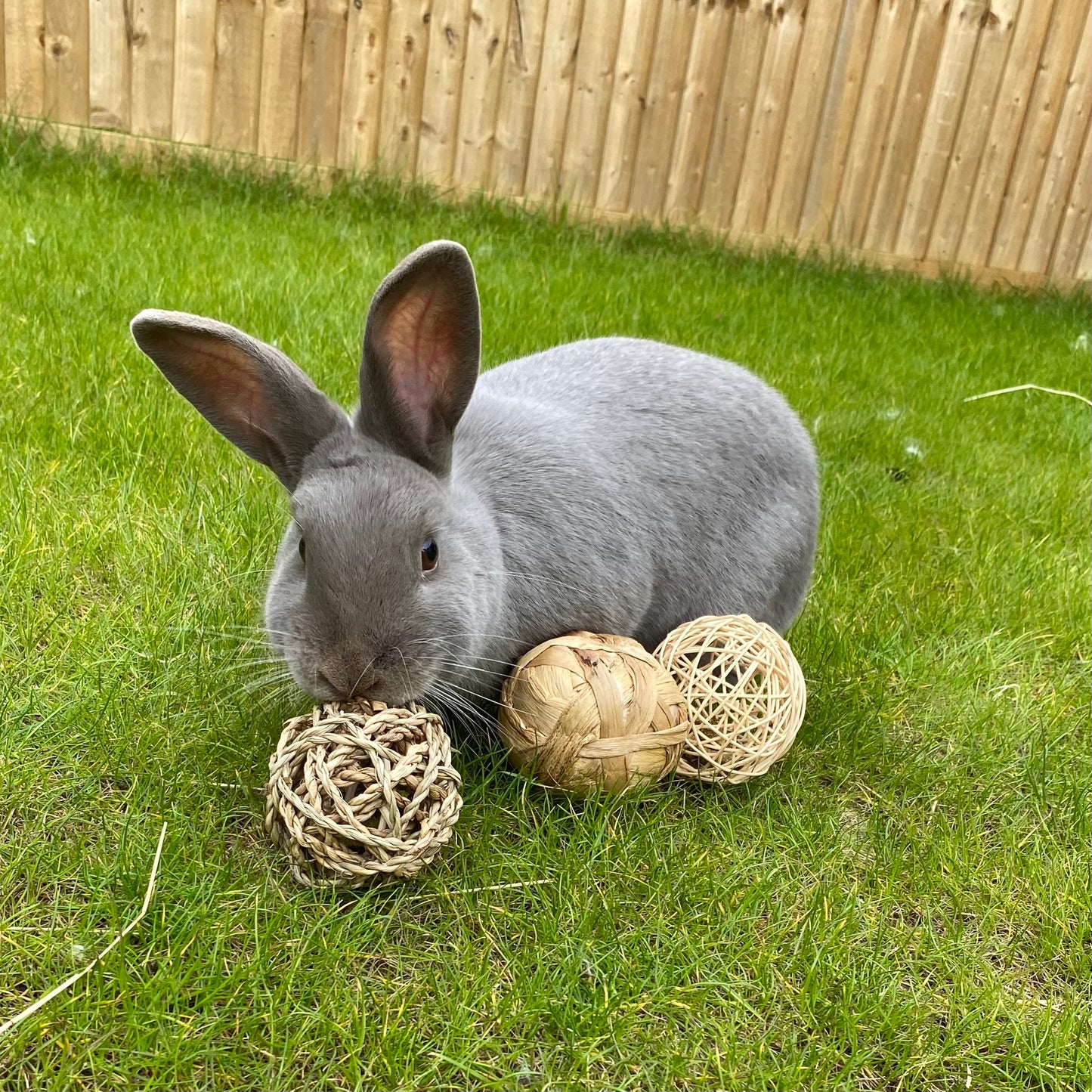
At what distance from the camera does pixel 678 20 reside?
6.84 metres

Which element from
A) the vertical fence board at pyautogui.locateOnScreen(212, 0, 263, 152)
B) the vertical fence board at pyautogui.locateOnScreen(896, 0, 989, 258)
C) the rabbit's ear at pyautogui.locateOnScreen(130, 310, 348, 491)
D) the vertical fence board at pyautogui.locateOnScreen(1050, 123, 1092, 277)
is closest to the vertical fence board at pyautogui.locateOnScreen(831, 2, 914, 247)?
the vertical fence board at pyautogui.locateOnScreen(896, 0, 989, 258)

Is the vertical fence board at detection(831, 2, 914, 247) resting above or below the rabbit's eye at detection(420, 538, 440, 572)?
above

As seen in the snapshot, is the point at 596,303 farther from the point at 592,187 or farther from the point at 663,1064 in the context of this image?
the point at 663,1064

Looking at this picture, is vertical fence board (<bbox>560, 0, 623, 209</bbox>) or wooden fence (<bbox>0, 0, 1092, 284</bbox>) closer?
wooden fence (<bbox>0, 0, 1092, 284</bbox>)

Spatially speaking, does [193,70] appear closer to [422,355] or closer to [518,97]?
[518,97]

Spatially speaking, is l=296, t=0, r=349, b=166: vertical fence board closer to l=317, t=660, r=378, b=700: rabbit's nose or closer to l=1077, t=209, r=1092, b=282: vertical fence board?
l=1077, t=209, r=1092, b=282: vertical fence board

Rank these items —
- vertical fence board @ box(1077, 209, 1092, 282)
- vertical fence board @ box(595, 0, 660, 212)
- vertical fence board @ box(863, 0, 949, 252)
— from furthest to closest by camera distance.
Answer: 1. vertical fence board @ box(1077, 209, 1092, 282)
2. vertical fence board @ box(863, 0, 949, 252)
3. vertical fence board @ box(595, 0, 660, 212)

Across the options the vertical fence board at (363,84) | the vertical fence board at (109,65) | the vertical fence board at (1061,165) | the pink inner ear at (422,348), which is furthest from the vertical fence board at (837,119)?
the pink inner ear at (422,348)

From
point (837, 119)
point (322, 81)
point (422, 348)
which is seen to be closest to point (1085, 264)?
point (837, 119)

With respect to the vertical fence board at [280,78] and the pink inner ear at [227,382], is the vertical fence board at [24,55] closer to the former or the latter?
the vertical fence board at [280,78]

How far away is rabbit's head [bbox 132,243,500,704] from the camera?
190 cm

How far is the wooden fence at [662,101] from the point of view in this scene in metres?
6.42

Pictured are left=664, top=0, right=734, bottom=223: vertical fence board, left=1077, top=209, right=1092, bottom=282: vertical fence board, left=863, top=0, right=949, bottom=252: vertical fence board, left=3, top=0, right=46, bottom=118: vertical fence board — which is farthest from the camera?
left=1077, top=209, right=1092, bottom=282: vertical fence board

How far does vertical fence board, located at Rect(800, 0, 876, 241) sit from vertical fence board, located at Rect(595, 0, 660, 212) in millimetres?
1279
